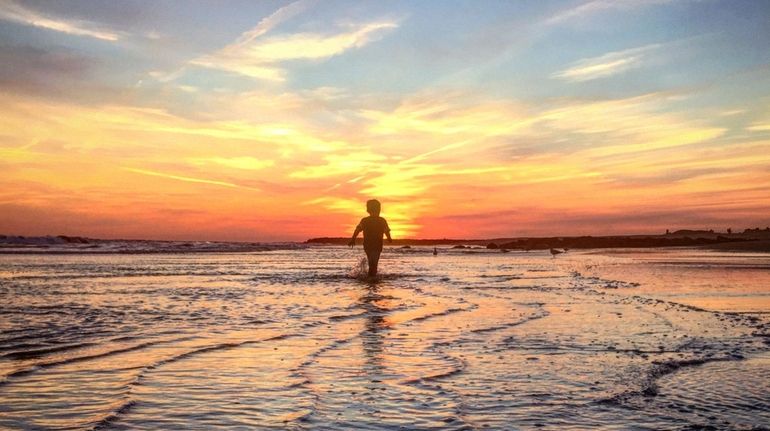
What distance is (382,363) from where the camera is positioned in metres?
7.69

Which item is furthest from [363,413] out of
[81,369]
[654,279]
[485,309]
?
[654,279]

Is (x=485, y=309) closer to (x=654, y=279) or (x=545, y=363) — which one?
(x=545, y=363)

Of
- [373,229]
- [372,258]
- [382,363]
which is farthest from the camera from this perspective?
[372,258]

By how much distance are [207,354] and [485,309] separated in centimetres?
709

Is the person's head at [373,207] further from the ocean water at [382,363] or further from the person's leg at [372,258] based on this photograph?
the ocean water at [382,363]

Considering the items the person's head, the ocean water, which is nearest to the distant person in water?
the person's head

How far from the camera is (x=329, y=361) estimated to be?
7801mm

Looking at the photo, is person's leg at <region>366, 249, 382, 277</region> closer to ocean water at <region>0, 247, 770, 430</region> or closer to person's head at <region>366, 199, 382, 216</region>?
person's head at <region>366, 199, 382, 216</region>

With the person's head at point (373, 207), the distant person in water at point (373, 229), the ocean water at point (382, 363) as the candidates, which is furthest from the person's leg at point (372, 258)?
the ocean water at point (382, 363)

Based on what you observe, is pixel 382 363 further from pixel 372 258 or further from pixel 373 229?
pixel 372 258

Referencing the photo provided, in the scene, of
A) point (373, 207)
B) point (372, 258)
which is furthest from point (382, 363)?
point (373, 207)

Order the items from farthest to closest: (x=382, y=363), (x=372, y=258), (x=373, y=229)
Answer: (x=372, y=258), (x=373, y=229), (x=382, y=363)

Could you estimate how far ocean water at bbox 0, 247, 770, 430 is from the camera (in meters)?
5.41

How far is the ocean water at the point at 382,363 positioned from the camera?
5410 mm
